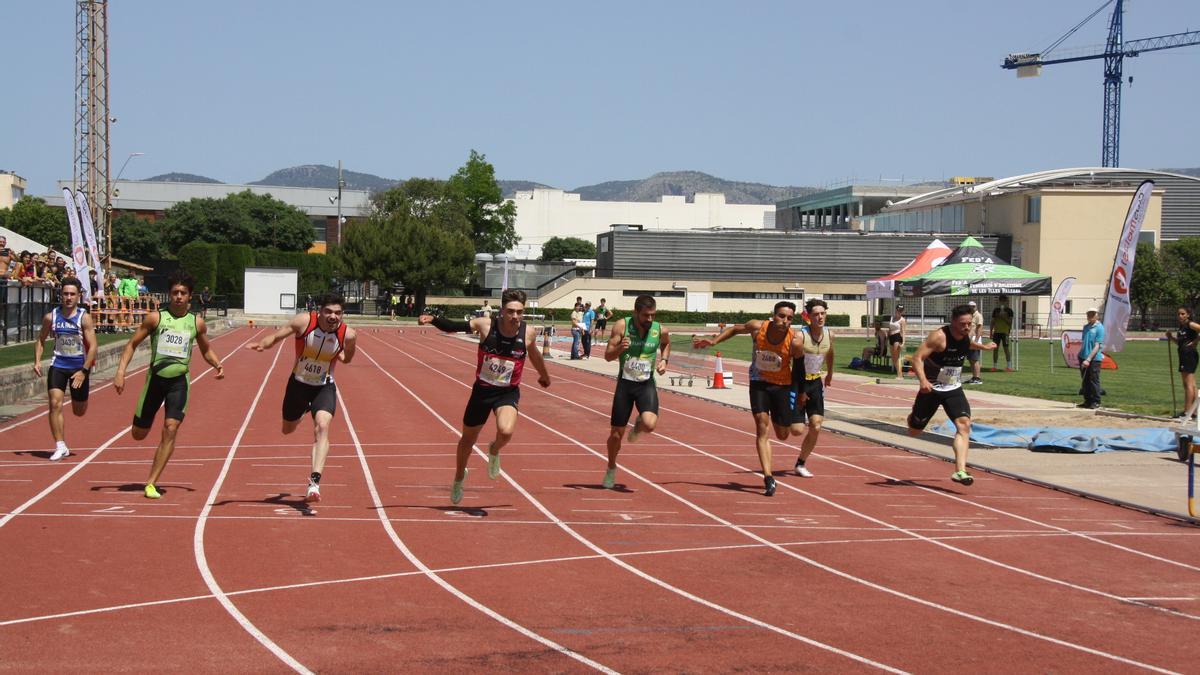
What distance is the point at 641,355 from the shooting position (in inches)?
439

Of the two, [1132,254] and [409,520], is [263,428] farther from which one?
[1132,254]

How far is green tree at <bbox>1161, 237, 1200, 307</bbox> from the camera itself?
68.2 meters

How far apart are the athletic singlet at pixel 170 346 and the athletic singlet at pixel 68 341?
2687mm

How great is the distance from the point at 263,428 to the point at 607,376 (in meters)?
14.1

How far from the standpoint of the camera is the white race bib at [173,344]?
10.2m

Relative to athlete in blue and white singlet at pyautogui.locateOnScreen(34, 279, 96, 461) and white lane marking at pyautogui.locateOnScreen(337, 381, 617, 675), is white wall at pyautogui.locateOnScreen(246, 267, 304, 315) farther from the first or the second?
white lane marking at pyautogui.locateOnScreen(337, 381, 617, 675)

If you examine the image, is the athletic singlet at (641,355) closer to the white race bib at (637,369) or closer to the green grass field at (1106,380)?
the white race bib at (637,369)

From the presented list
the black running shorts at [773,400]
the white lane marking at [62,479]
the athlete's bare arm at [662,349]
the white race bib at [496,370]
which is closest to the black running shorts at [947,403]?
the black running shorts at [773,400]

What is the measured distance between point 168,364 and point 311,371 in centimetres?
126

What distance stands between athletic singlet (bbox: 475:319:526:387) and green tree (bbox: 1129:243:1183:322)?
6545 cm

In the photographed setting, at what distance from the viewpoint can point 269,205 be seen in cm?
11219

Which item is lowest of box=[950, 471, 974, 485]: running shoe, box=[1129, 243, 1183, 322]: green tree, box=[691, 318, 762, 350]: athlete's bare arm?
box=[950, 471, 974, 485]: running shoe

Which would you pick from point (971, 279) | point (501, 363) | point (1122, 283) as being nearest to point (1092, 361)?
A: point (1122, 283)

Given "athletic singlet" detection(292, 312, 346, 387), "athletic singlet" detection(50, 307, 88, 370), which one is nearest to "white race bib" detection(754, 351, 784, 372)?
"athletic singlet" detection(292, 312, 346, 387)
